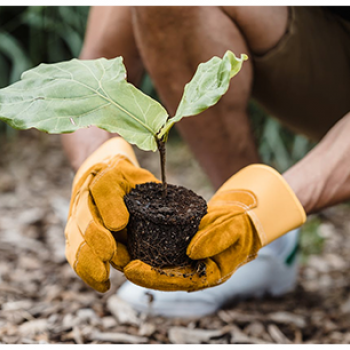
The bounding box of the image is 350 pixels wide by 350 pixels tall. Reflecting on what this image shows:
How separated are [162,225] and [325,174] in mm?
463

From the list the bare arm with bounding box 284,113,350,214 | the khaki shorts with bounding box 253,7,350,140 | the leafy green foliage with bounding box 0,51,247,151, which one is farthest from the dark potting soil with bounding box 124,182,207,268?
the khaki shorts with bounding box 253,7,350,140

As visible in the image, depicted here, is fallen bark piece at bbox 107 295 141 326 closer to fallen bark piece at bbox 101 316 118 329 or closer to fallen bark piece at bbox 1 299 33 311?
fallen bark piece at bbox 101 316 118 329

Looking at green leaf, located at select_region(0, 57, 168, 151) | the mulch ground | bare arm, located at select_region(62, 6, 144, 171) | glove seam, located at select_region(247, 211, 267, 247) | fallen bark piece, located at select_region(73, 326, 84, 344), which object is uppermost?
green leaf, located at select_region(0, 57, 168, 151)

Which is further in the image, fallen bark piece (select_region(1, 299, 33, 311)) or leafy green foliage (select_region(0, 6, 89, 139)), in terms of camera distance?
leafy green foliage (select_region(0, 6, 89, 139))

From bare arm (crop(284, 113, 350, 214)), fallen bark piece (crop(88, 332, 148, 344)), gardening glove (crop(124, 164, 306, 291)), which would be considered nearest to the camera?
gardening glove (crop(124, 164, 306, 291))

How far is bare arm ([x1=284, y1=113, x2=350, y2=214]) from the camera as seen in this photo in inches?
43.0

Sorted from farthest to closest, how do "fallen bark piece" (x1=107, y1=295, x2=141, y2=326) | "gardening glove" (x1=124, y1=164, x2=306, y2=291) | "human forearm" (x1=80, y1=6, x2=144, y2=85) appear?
"human forearm" (x1=80, y1=6, x2=144, y2=85) < "fallen bark piece" (x1=107, y1=295, x2=141, y2=326) < "gardening glove" (x1=124, y1=164, x2=306, y2=291)

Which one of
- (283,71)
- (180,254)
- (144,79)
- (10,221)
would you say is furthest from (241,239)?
(144,79)

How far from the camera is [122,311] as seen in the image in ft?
4.42

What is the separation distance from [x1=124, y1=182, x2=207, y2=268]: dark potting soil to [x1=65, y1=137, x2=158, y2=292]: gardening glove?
0.03 m

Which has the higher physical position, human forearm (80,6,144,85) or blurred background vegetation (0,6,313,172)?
human forearm (80,6,144,85)

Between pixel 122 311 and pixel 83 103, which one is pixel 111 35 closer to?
pixel 83 103

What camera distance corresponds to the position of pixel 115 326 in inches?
50.3
